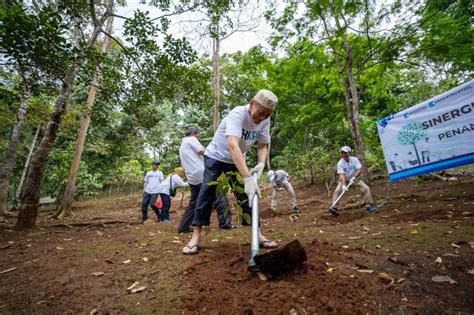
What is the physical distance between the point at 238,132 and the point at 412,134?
4.54 meters

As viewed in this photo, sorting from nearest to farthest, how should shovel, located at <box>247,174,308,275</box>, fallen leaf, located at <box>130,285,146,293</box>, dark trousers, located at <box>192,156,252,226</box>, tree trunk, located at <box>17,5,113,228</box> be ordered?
shovel, located at <box>247,174,308,275</box>, fallen leaf, located at <box>130,285,146,293</box>, dark trousers, located at <box>192,156,252,226</box>, tree trunk, located at <box>17,5,113,228</box>

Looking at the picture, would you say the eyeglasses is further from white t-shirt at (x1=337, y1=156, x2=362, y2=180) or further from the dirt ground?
white t-shirt at (x1=337, y1=156, x2=362, y2=180)

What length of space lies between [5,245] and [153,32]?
444cm

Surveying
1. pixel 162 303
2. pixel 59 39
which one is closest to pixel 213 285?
pixel 162 303

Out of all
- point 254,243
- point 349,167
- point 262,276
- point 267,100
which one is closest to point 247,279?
point 262,276

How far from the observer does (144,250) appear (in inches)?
121

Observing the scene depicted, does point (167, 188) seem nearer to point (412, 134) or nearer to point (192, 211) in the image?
point (192, 211)

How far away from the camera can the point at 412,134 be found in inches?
203

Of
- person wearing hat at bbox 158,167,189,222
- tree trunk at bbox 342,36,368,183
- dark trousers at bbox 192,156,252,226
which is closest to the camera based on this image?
dark trousers at bbox 192,156,252,226

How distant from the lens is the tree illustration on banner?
5027 mm

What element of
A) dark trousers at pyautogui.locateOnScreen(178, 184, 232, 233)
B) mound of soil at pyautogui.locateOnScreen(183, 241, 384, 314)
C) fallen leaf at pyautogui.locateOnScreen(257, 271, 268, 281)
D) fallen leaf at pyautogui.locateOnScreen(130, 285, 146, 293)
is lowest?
fallen leaf at pyautogui.locateOnScreen(130, 285, 146, 293)

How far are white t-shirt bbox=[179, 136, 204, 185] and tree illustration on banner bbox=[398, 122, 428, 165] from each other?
4.31 m

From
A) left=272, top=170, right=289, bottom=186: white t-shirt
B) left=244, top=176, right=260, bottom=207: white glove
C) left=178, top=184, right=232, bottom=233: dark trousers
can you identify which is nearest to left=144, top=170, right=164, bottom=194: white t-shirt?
left=178, top=184, right=232, bottom=233: dark trousers

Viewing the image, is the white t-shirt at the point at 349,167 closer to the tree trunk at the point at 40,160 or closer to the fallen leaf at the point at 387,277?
the fallen leaf at the point at 387,277
